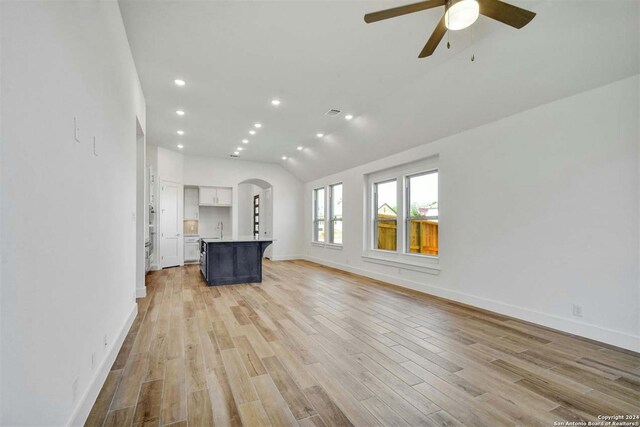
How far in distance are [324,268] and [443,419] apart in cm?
616

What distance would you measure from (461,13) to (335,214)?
654 centimetres

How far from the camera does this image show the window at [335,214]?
26.8ft

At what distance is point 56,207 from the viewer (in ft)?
4.70

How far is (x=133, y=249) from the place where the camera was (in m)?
3.78

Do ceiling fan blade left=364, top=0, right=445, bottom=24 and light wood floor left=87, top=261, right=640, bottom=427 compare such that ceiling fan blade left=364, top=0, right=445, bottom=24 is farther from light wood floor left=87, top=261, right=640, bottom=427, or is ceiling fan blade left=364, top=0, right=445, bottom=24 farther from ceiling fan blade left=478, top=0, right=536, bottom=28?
light wood floor left=87, top=261, right=640, bottom=427

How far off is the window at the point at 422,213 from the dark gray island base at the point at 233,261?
2778mm

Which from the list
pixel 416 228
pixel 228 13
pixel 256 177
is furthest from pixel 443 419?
pixel 256 177

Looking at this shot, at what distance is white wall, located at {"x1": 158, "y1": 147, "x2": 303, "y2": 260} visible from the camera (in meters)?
8.43

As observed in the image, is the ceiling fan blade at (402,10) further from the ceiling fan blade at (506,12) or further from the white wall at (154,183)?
the white wall at (154,183)

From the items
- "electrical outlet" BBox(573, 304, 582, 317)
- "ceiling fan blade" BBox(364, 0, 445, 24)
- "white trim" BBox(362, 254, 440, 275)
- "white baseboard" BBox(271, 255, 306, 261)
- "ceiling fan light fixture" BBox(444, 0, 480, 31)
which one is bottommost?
"white baseboard" BBox(271, 255, 306, 261)

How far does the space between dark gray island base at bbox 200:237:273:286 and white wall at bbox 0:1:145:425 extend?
10.5ft

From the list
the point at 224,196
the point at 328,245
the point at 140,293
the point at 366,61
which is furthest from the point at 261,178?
the point at 366,61

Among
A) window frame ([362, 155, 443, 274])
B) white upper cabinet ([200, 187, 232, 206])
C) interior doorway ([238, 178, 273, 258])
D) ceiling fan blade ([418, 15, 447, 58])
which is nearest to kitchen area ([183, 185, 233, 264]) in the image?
white upper cabinet ([200, 187, 232, 206])

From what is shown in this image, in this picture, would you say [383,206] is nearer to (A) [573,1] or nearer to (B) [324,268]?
(B) [324,268]
